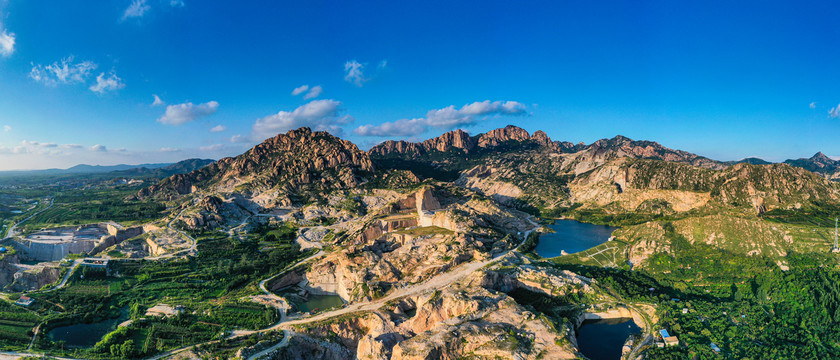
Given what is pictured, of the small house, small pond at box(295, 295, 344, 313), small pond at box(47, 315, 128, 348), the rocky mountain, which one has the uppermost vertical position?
the rocky mountain

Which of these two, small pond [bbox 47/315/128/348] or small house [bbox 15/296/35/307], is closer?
small pond [bbox 47/315/128/348]

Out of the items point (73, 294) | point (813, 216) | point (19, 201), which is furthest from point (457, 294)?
point (19, 201)

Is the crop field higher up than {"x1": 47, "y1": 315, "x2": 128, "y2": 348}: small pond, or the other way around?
the crop field

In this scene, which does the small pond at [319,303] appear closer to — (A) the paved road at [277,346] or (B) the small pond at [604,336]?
(A) the paved road at [277,346]

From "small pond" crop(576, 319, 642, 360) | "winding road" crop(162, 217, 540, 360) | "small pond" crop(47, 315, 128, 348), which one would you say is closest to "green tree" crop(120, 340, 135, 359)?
"winding road" crop(162, 217, 540, 360)

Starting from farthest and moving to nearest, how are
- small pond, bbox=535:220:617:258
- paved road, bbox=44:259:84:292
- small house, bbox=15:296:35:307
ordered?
small pond, bbox=535:220:617:258 → paved road, bbox=44:259:84:292 → small house, bbox=15:296:35:307

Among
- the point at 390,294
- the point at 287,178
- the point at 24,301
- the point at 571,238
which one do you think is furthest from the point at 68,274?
the point at 571,238

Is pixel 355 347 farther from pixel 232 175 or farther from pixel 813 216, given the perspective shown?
pixel 232 175

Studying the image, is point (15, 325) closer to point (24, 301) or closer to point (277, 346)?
point (24, 301)

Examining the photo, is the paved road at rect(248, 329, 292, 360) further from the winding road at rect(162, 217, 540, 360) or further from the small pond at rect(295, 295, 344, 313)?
the small pond at rect(295, 295, 344, 313)
